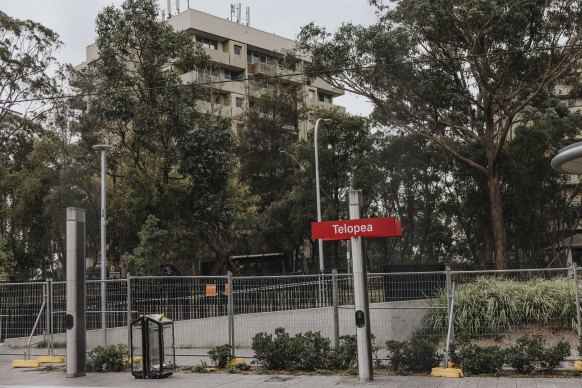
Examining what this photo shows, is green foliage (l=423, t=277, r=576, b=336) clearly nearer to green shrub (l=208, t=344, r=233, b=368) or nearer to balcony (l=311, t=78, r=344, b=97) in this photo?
green shrub (l=208, t=344, r=233, b=368)

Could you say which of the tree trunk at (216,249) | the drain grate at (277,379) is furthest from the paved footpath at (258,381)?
the tree trunk at (216,249)

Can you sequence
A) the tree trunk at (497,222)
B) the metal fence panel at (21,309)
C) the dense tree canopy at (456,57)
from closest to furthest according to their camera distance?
the metal fence panel at (21,309) → the dense tree canopy at (456,57) → the tree trunk at (497,222)

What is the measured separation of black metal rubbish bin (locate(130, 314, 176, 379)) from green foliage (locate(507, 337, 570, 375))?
6637mm

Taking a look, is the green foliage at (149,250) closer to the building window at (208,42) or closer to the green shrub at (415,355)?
the green shrub at (415,355)

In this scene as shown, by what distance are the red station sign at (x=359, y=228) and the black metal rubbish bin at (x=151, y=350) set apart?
3.74m

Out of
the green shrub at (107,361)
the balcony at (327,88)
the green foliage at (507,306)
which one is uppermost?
the balcony at (327,88)

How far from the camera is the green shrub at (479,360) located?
11.4 meters

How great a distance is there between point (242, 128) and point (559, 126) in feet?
77.7

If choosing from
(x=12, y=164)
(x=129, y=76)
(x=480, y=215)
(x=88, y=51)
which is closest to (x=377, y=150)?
(x=480, y=215)

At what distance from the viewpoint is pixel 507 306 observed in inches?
585

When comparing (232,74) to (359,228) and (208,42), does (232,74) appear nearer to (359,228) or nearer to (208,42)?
(208,42)

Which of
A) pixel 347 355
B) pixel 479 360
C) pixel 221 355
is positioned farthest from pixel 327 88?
pixel 479 360

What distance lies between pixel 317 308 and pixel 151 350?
12.7 ft

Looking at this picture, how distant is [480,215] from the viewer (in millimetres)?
42750
